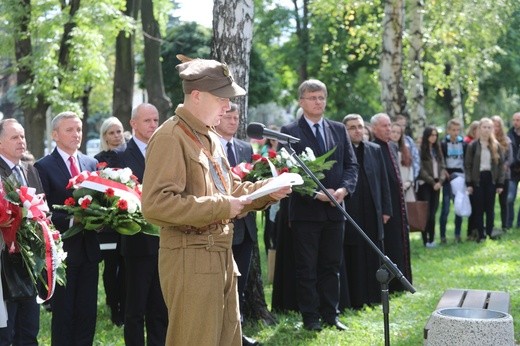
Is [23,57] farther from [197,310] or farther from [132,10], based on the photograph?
[197,310]

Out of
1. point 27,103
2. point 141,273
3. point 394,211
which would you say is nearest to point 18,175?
point 141,273

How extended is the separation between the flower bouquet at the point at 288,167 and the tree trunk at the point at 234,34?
41.2 inches

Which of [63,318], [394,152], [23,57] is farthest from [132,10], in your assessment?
[63,318]

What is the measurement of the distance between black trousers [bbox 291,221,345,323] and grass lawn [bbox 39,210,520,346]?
0.28m

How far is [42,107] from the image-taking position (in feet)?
65.4

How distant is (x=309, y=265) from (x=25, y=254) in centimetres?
328

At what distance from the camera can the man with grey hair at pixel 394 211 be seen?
11.7 m

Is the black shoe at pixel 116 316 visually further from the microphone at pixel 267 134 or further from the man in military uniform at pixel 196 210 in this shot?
the man in military uniform at pixel 196 210

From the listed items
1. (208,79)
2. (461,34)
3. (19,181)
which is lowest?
(19,181)

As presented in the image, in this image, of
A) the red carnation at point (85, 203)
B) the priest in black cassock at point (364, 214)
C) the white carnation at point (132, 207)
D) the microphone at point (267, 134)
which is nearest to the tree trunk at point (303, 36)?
the priest in black cassock at point (364, 214)

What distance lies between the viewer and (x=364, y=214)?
10.8 metres

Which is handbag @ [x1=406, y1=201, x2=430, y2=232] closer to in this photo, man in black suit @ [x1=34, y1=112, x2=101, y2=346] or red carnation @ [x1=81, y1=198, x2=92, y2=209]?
man in black suit @ [x1=34, y1=112, x2=101, y2=346]

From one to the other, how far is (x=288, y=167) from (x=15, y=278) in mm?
2775

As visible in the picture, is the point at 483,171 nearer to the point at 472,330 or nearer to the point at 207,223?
the point at 472,330
